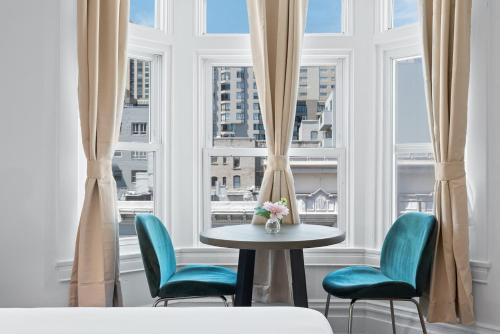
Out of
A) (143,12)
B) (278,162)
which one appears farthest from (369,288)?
(143,12)

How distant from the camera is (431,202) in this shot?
3586 mm

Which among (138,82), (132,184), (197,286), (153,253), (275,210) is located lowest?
(197,286)

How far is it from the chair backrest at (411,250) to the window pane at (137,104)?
73.4 inches

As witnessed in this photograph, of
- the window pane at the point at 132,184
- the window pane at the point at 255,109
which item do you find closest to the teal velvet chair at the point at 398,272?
the window pane at the point at 255,109

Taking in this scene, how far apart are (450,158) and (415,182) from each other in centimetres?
59

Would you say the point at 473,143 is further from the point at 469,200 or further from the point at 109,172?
the point at 109,172

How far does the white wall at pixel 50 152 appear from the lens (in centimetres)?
307

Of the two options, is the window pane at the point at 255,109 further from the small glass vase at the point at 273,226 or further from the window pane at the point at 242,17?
the small glass vase at the point at 273,226

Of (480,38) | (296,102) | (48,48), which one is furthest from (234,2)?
(480,38)

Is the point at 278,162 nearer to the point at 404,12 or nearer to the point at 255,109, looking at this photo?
the point at 255,109

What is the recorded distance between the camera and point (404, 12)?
3680 mm

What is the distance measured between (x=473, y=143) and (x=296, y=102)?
1.21m

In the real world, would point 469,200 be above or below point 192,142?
below

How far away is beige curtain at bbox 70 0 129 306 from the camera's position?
3182 millimetres
